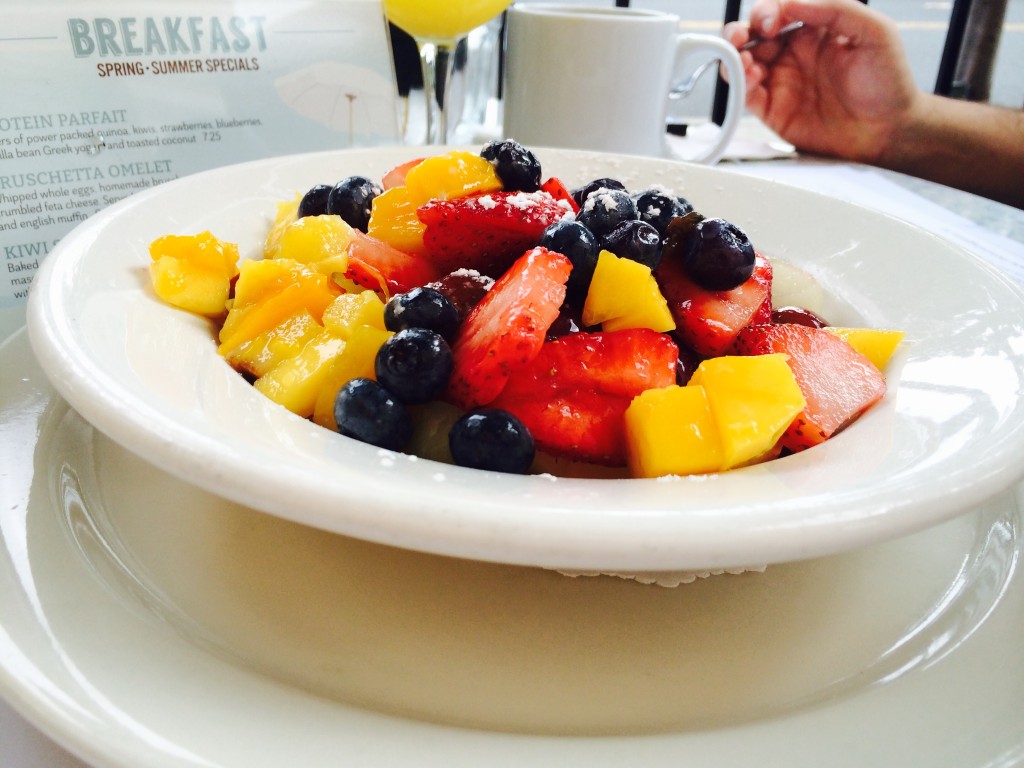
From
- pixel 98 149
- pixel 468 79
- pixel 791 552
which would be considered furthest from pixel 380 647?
pixel 468 79

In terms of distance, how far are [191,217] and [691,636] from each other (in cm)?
81

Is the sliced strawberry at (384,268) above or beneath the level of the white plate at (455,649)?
above

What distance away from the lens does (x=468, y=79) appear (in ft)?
7.86

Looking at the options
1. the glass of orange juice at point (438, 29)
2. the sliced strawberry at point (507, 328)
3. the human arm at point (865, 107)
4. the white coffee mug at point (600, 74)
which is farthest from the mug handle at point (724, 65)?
the sliced strawberry at point (507, 328)

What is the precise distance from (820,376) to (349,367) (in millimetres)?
458

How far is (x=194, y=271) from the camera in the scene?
862 millimetres

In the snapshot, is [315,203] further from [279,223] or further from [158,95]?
[158,95]

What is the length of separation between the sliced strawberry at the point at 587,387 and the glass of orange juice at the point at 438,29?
1109 millimetres

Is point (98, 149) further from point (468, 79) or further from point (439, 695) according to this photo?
point (468, 79)

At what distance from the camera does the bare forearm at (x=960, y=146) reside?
2209 millimetres

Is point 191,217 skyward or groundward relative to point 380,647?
skyward

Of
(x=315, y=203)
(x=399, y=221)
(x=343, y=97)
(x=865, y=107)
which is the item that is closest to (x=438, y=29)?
(x=343, y=97)

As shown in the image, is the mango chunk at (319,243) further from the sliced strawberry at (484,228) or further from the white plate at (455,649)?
the white plate at (455,649)

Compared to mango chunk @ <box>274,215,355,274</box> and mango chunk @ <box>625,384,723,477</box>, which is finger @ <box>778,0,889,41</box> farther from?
mango chunk @ <box>625,384,723,477</box>
